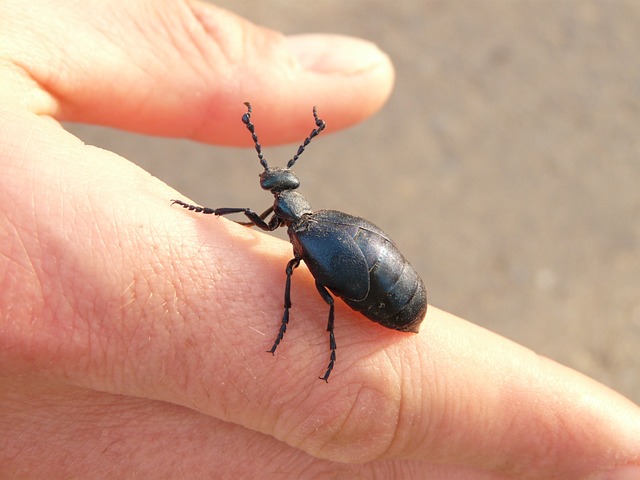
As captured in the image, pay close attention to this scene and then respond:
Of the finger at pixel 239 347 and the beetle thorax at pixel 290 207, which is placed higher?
the beetle thorax at pixel 290 207

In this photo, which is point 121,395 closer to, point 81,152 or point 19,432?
point 19,432

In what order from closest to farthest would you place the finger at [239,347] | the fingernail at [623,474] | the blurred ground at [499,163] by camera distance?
the finger at [239,347]
the fingernail at [623,474]
the blurred ground at [499,163]

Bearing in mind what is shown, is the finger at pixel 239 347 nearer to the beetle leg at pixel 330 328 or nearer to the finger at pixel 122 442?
the beetle leg at pixel 330 328

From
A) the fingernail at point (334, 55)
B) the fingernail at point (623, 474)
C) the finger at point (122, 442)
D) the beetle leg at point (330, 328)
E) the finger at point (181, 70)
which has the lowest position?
the finger at point (122, 442)

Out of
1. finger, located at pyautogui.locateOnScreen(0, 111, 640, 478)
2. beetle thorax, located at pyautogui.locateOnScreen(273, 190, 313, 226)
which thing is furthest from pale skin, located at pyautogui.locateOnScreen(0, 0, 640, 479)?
beetle thorax, located at pyautogui.locateOnScreen(273, 190, 313, 226)

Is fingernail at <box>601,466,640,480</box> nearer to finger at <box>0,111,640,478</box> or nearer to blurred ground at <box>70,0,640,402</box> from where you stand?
finger at <box>0,111,640,478</box>

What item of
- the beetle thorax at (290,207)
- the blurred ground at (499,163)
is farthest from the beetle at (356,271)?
the blurred ground at (499,163)

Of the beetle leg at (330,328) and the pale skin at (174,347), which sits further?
the beetle leg at (330,328)
